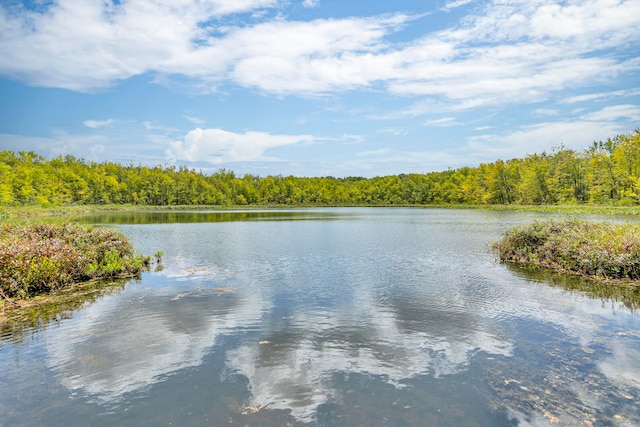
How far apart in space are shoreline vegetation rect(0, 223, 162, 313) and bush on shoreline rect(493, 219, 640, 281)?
800 inches

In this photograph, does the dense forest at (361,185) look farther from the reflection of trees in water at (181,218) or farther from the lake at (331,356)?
the lake at (331,356)

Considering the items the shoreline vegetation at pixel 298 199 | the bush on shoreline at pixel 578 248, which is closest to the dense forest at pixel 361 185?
the shoreline vegetation at pixel 298 199

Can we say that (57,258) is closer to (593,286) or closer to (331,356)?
(331,356)

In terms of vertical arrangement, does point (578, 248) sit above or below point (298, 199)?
below

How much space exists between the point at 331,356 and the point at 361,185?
168 metres

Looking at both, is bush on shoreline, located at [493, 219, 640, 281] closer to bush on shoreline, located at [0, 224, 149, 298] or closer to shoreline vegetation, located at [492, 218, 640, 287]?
shoreline vegetation, located at [492, 218, 640, 287]

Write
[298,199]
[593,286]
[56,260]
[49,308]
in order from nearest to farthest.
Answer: [49,308] → [56,260] → [593,286] → [298,199]

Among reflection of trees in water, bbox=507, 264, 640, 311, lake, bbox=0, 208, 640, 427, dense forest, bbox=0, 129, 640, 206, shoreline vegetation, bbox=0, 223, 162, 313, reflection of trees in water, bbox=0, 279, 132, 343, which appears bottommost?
reflection of trees in water, bbox=507, 264, 640, 311

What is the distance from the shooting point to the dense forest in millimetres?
75000

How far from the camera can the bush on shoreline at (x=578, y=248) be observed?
16.1 metres

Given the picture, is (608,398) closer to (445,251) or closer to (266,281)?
(266,281)

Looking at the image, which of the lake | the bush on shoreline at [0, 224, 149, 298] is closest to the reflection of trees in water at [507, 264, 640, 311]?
the lake

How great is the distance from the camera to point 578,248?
59.8 ft

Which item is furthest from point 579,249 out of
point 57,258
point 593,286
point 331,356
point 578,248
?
point 57,258
